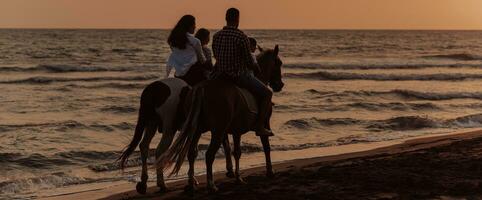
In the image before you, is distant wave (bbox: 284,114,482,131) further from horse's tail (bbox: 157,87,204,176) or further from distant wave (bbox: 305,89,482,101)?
horse's tail (bbox: 157,87,204,176)

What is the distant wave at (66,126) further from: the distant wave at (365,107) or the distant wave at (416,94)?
the distant wave at (416,94)

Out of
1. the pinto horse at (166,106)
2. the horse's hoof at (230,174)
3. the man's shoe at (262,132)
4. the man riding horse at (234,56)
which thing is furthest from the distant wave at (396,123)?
the pinto horse at (166,106)

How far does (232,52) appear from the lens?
9.43m

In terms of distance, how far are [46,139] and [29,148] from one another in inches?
53.7

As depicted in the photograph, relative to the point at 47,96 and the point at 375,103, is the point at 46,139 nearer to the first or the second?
the point at 47,96

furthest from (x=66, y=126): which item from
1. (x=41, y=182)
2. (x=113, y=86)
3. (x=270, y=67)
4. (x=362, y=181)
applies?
(x=113, y=86)

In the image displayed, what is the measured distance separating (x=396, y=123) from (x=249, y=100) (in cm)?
1182

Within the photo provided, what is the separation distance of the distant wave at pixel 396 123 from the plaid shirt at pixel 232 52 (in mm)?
10322

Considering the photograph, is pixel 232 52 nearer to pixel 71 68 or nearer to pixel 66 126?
pixel 66 126

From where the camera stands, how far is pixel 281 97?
28297 millimetres

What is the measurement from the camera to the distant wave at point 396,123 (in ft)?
65.3

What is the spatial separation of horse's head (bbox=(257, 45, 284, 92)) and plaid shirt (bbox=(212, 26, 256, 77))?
101 centimetres

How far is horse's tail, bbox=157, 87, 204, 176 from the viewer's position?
8992mm

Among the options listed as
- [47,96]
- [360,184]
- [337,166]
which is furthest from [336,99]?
[360,184]
